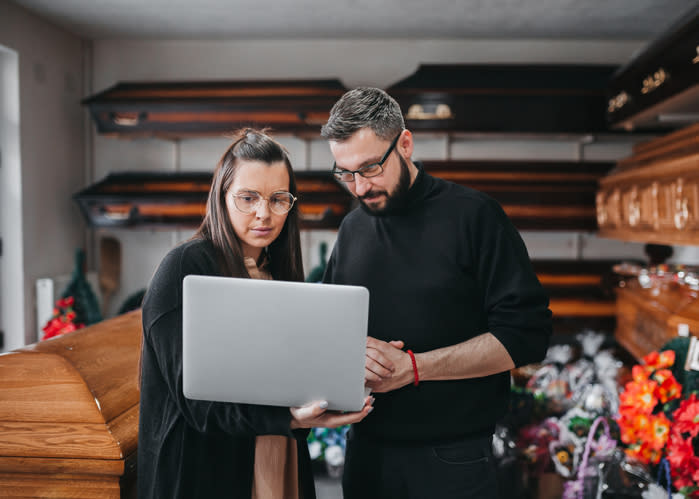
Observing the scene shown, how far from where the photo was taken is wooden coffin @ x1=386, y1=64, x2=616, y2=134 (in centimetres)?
375

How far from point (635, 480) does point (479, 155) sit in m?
2.99

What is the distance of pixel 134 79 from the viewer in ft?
14.6

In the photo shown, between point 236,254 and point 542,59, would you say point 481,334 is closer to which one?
point 236,254

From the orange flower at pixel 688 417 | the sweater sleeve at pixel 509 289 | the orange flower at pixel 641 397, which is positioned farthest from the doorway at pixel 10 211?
the orange flower at pixel 688 417

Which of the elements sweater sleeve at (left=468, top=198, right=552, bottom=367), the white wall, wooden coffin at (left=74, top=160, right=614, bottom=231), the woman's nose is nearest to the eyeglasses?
the woman's nose

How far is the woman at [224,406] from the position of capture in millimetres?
1110

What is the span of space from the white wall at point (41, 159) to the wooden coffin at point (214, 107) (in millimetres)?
396

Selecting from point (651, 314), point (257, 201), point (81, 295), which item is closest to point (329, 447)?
point (257, 201)

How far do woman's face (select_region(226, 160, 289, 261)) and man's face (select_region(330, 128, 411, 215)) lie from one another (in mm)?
184

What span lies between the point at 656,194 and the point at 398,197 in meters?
1.96

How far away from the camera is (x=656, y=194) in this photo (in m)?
2.79

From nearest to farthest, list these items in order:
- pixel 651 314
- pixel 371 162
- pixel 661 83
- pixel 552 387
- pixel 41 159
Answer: pixel 371 162 → pixel 552 387 → pixel 661 83 → pixel 651 314 → pixel 41 159

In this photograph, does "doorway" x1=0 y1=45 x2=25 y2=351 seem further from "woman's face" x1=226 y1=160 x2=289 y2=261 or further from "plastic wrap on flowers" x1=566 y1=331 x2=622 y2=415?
"plastic wrap on flowers" x1=566 y1=331 x2=622 y2=415

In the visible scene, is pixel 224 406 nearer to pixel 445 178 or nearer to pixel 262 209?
pixel 262 209
